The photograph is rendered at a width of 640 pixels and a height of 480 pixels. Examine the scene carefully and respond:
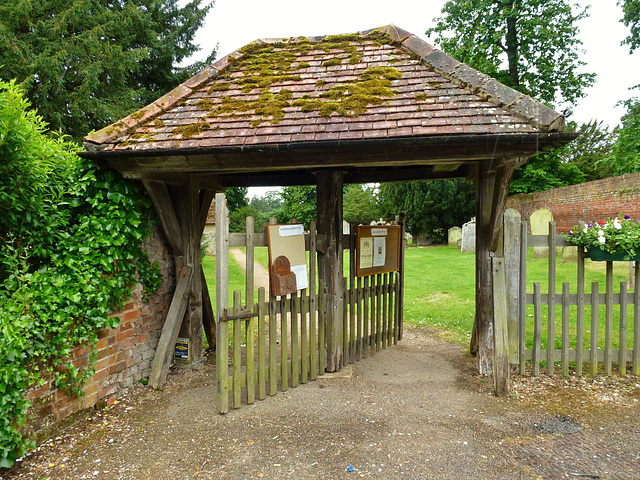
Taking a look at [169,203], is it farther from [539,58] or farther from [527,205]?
[539,58]

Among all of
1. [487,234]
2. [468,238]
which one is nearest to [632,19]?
[468,238]

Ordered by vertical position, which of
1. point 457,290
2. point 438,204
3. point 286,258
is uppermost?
point 438,204

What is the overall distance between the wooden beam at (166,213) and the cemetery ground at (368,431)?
1.66 metres

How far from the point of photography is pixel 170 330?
4828 millimetres

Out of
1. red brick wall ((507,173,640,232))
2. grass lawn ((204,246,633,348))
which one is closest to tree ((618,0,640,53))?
red brick wall ((507,173,640,232))

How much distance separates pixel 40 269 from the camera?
3.62m

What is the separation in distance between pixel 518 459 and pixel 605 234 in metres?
2.82

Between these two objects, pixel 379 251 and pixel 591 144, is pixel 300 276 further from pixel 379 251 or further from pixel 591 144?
pixel 591 144

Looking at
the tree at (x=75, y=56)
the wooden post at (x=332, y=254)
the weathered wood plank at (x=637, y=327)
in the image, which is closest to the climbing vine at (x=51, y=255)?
the wooden post at (x=332, y=254)

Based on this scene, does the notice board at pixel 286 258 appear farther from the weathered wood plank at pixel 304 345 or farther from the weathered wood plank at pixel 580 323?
the weathered wood plank at pixel 580 323

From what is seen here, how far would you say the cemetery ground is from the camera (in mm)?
3045

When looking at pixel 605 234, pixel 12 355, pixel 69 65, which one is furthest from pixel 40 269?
pixel 69 65

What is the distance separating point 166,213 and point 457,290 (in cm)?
814

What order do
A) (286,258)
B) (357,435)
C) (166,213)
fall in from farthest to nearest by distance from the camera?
(166,213)
(286,258)
(357,435)
